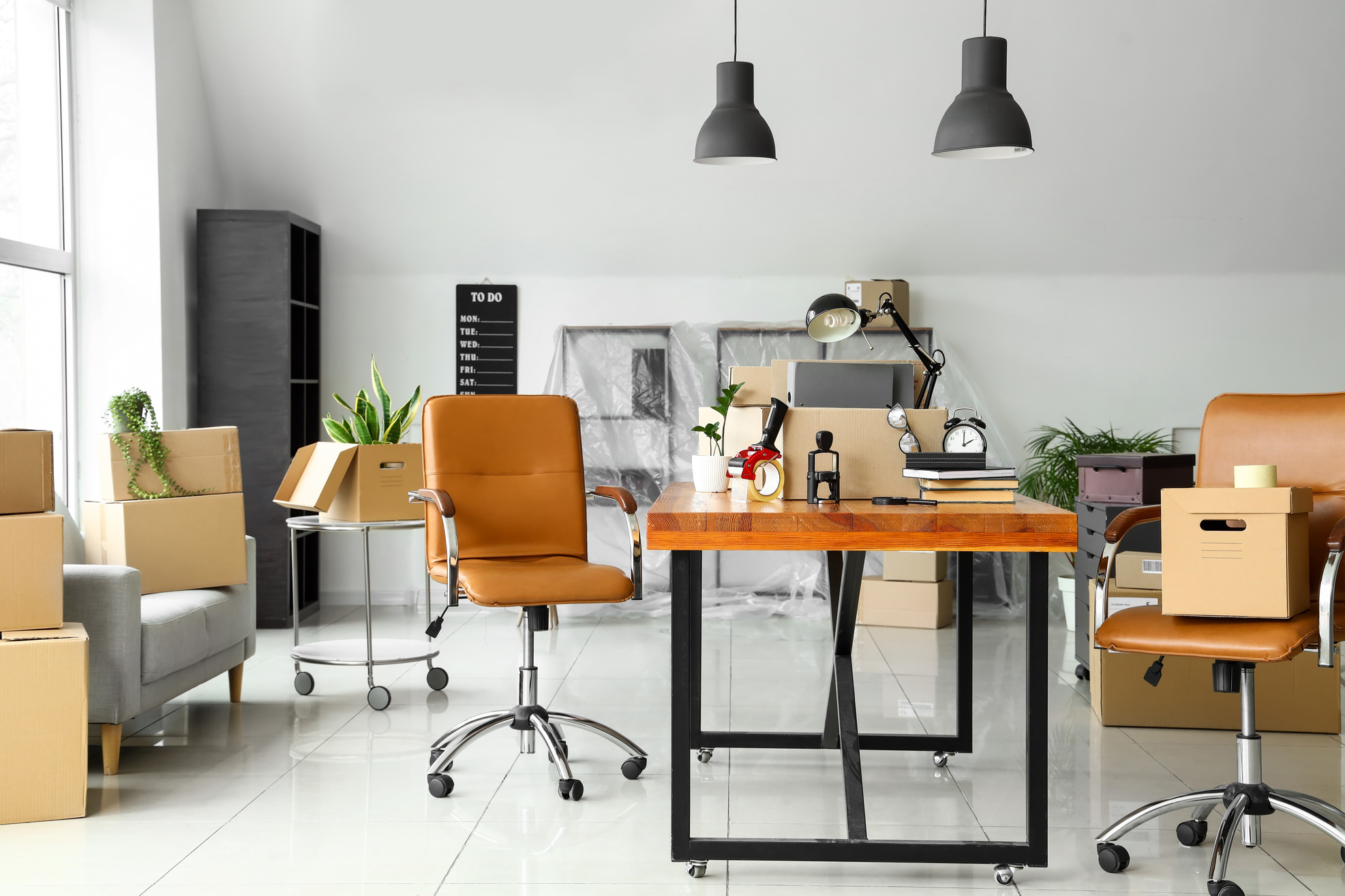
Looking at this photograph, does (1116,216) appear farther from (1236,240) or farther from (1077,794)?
(1077,794)

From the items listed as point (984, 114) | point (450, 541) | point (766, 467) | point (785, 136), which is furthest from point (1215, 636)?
point (785, 136)

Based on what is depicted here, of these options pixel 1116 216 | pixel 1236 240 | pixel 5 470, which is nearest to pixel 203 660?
pixel 5 470

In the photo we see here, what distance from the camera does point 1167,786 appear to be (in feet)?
10.2

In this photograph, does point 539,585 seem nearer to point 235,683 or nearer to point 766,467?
point 766,467

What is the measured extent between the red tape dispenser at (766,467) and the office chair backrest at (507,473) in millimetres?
852

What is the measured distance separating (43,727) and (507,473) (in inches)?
55.4

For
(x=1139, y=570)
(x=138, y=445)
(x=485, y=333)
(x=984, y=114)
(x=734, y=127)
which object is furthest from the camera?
(x=485, y=333)

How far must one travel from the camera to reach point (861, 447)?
2.75m

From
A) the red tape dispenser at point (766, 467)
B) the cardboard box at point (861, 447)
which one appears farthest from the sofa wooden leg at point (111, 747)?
the cardboard box at point (861, 447)

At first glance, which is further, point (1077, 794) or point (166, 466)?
point (166, 466)

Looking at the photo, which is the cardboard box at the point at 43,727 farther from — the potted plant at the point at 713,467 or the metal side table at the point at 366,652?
the potted plant at the point at 713,467

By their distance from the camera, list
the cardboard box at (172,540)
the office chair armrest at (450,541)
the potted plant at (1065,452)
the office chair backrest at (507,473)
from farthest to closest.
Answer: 1. the potted plant at (1065,452)
2. the cardboard box at (172,540)
3. the office chair backrest at (507,473)
4. the office chair armrest at (450,541)

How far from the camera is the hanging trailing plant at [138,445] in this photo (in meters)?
3.70

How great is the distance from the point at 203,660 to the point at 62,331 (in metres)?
2.06
